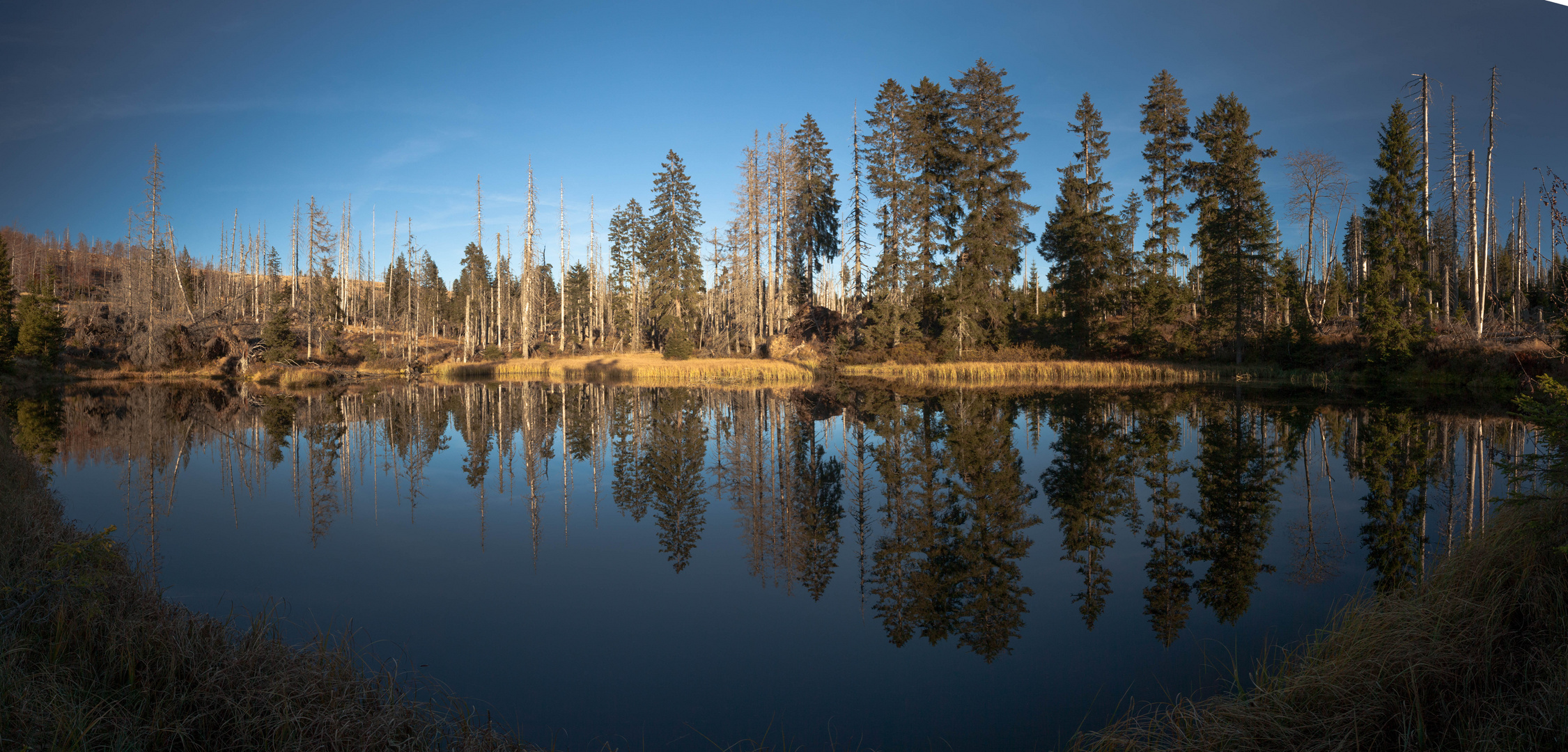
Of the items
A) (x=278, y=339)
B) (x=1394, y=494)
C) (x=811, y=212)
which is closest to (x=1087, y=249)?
Result: (x=811, y=212)

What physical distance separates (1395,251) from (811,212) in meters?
30.5

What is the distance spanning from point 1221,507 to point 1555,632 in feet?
18.4

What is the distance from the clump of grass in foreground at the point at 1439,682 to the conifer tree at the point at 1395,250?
27.5m

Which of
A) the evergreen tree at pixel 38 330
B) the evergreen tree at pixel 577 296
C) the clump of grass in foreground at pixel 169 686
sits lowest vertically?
the clump of grass in foreground at pixel 169 686

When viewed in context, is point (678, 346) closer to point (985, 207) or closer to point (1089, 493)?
point (985, 207)

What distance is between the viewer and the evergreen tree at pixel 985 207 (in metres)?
33.9

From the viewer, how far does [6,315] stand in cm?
3050

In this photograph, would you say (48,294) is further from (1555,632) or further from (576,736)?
(1555,632)

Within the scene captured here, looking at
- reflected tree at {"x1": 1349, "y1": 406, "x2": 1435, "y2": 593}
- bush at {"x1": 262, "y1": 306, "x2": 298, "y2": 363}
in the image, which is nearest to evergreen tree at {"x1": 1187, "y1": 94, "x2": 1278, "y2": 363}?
reflected tree at {"x1": 1349, "y1": 406, "x2": 1435, "y2": 593}

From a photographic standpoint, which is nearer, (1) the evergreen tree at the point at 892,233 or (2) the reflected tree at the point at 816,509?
(2) the reflected tree at the point at 816,509

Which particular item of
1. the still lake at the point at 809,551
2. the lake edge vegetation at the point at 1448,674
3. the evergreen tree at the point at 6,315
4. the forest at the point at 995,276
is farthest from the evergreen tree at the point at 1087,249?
the evergreen tree at the point at 6,315

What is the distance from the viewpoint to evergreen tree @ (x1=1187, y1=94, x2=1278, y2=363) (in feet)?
105

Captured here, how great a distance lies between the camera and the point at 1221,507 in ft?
28.6

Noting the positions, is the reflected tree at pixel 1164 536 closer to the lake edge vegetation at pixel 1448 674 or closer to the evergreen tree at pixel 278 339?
the lake edge vegetation at pixel 1448 674
